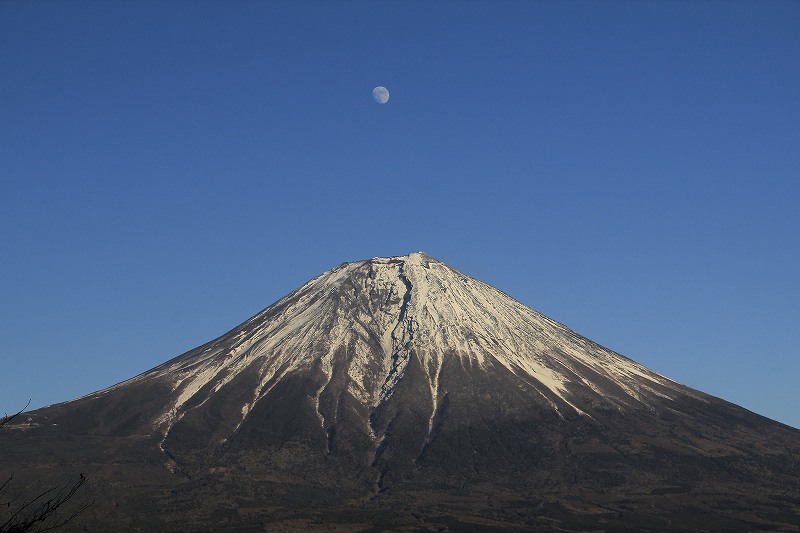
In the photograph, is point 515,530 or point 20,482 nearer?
point 515,530

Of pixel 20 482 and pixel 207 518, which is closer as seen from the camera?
pixel 207 518

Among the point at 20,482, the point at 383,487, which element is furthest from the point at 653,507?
the point at 20,482

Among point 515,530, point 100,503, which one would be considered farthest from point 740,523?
point 100,503

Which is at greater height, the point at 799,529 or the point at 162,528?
the point at 799,529

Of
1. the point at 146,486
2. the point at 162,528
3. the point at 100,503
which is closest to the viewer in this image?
the point at 162,528

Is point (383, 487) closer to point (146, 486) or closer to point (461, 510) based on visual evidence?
point (461, 510)

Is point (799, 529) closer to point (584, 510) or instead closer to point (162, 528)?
point (584, 510)

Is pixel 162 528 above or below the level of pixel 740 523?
below

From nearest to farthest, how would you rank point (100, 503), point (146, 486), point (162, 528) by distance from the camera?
point (162, 528) < point (100, 503) < point (146, 486)
